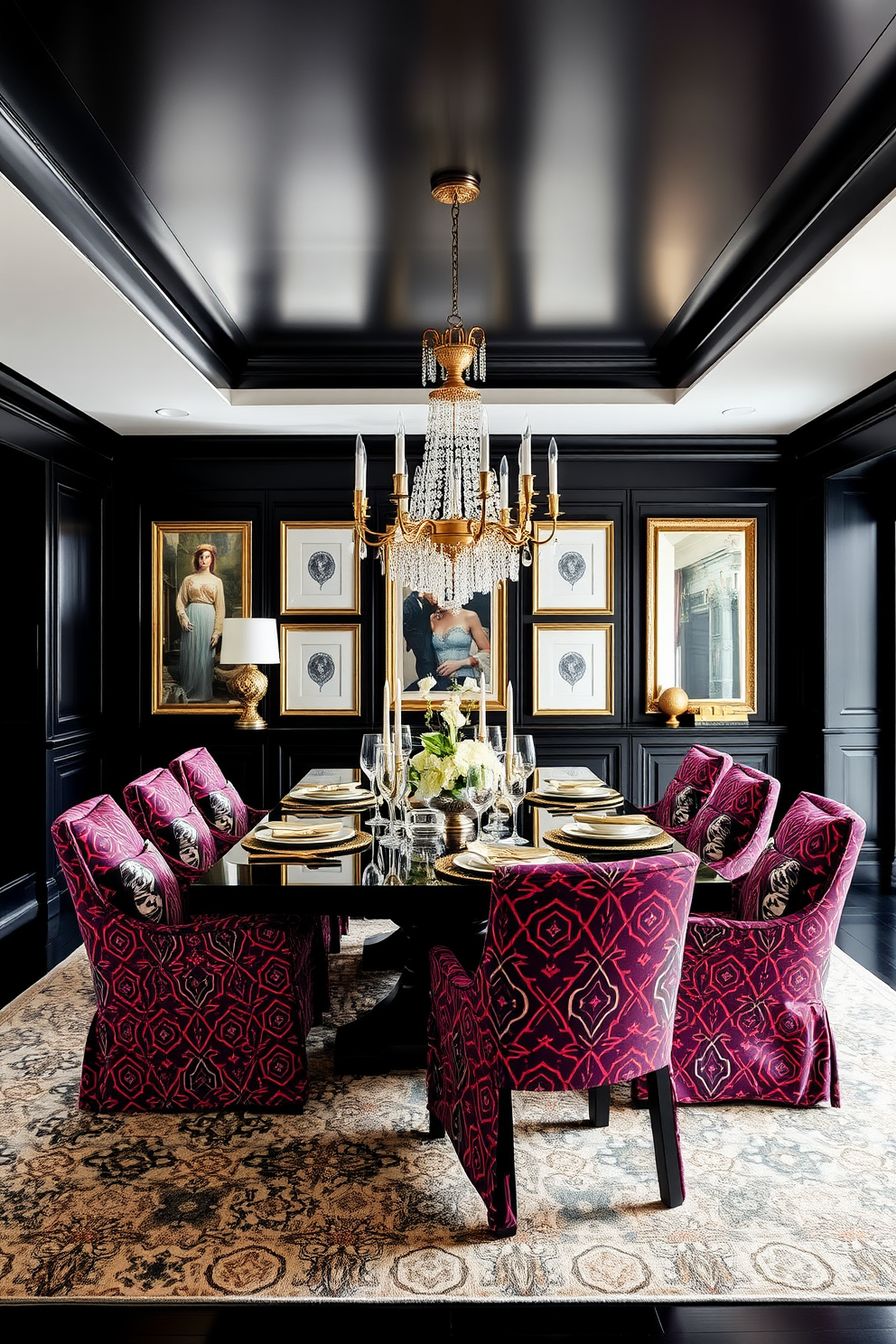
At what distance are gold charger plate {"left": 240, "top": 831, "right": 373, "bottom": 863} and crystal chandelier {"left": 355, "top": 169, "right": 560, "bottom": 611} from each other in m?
1.15

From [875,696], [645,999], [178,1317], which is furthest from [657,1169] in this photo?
[875,696]

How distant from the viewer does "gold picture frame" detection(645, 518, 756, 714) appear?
605cm

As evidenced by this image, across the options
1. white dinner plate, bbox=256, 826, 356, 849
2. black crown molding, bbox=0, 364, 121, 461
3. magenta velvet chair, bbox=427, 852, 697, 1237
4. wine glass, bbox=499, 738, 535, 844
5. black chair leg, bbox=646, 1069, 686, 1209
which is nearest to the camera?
magenta velvet chair, bbox=427, 852, 697, 1237

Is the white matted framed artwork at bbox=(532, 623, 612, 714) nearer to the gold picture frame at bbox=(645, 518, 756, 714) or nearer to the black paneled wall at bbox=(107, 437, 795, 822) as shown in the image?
the black paneled wall at bbox=(107, 437, 795, 822)

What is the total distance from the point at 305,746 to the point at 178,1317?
414cm

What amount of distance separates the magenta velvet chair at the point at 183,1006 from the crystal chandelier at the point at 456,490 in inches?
57.7

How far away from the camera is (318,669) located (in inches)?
238

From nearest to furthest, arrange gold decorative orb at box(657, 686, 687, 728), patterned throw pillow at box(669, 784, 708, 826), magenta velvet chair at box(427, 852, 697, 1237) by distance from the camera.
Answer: magenta velvet chair at box(427, 852, 697, 1237)
patterned throw pillow at box(669, 784, 708, 826)
gold decorative orb at box(657, 686, 687, 728)

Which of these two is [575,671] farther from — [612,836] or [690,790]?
[612,836]

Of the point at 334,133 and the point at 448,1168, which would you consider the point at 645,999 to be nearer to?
the point at 448,1168

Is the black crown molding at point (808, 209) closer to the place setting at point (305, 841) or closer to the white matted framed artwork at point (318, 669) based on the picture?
the place setting at point (305, 841)

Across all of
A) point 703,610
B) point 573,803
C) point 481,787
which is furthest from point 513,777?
point 703,610

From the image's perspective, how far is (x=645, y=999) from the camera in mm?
2137

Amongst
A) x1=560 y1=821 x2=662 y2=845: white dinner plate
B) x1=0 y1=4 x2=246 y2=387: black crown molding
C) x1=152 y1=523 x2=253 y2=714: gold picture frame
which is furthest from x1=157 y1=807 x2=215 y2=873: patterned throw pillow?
x1=152 y1=523 x2=253 y2=714: gold picture frame
